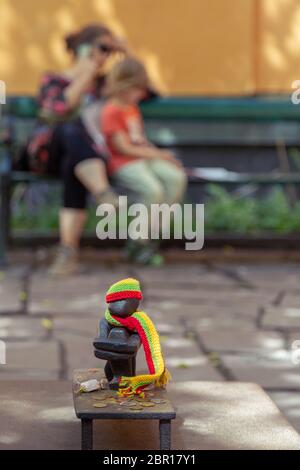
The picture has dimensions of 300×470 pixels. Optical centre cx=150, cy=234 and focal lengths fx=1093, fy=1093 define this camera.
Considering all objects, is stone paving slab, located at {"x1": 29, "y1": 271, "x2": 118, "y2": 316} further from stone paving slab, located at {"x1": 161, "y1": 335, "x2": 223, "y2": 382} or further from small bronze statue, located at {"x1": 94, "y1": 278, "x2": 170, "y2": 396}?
small bronze statue, located at {"x1": 94, "y1": 278, "x2": 170, "y2": 396}

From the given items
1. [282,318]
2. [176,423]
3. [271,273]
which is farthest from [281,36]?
[176,423]

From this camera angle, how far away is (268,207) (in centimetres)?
841

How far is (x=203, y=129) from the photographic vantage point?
8719 millimetres

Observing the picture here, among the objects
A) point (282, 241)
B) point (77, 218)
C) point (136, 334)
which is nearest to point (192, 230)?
point (282, 241)

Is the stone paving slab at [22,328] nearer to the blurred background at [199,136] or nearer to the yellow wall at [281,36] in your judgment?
the blurred background at [199,136]

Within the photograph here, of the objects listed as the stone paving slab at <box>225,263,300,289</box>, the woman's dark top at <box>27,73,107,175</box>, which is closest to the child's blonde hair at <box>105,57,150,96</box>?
the woman's dark top at <box>27,73,107,175</box>

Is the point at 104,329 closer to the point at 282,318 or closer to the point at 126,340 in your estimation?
the point at 126,340

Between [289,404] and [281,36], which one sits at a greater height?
[281,36]

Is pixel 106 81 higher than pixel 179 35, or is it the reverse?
pixel 179 35

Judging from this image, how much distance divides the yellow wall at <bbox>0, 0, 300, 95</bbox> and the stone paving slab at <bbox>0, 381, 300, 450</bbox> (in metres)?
5.54

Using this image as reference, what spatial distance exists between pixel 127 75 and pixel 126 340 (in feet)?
14.8

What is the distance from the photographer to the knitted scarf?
99.8 inches
